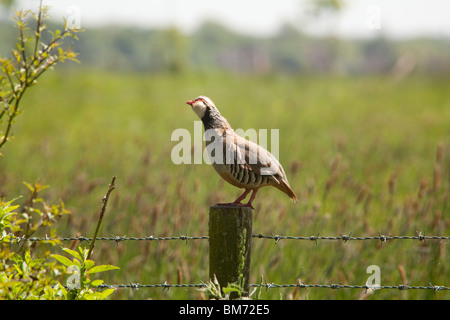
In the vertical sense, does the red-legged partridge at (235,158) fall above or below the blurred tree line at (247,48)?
below

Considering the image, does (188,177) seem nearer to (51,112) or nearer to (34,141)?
(34,141)

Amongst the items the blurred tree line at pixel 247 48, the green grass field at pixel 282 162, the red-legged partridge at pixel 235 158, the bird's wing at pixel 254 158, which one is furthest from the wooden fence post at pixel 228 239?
the blurred tree line at pixel 247 48

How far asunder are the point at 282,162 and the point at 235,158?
569 cm

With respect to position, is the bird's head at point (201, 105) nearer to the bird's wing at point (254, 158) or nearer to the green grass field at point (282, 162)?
the bird's wing at point (254, 158)

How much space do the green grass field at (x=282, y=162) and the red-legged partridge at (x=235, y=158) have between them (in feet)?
2.79

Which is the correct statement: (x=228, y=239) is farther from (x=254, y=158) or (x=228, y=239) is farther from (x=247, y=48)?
(x=247, y=48)

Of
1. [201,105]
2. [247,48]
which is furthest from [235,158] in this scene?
[247,48]

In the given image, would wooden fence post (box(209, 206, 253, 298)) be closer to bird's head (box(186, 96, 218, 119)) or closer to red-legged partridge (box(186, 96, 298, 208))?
red-legged partridge (box(186, 96, 298, 208))

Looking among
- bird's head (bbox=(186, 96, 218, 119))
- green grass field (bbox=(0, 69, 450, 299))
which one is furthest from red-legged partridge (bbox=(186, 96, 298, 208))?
green grass field (bbox=(0, 69, 450, 299))

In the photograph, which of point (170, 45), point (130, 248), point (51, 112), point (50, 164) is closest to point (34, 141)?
point (50, 164)

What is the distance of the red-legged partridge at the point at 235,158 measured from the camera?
3.07 metres

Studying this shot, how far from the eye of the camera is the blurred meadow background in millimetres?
5062
